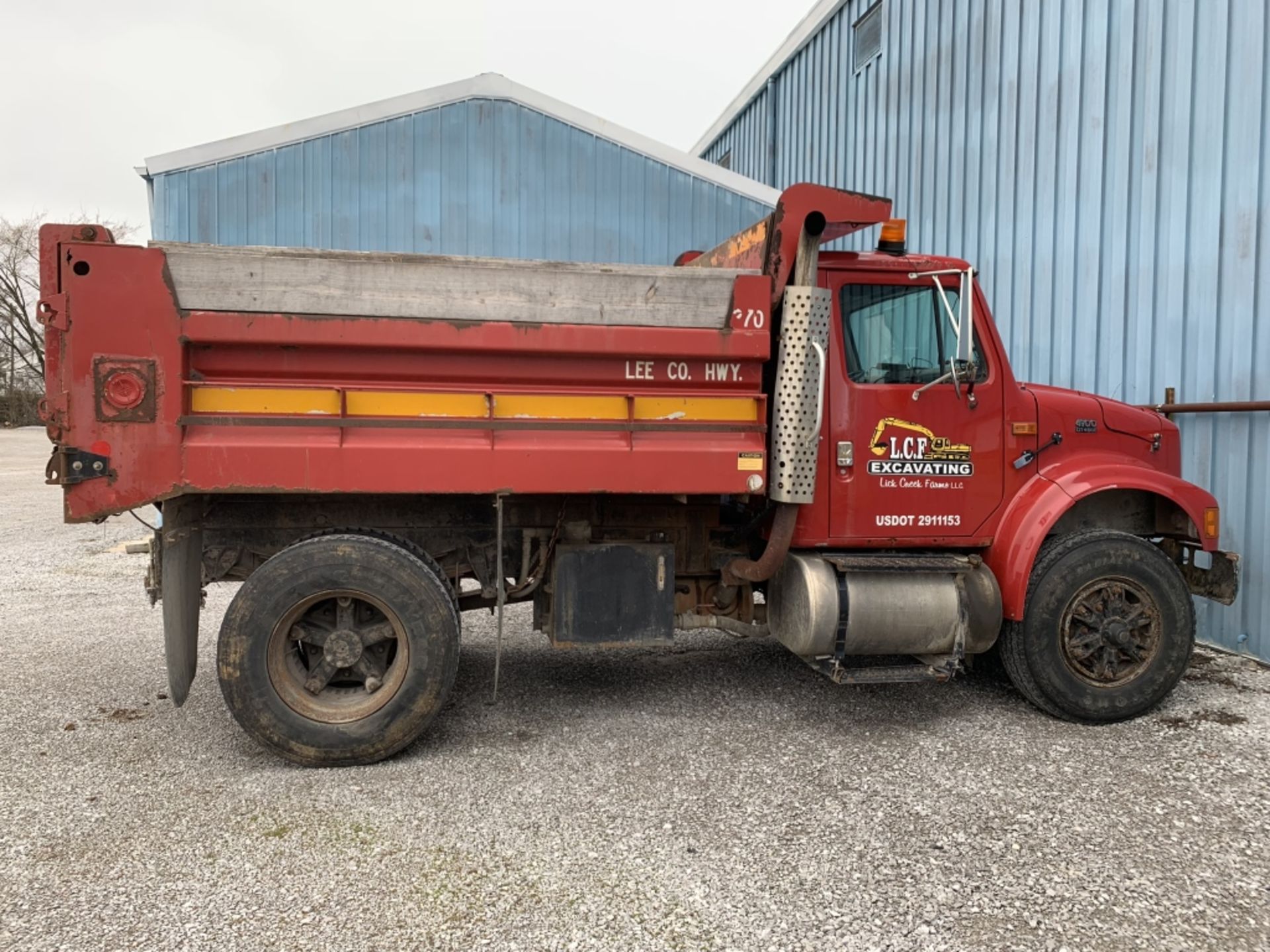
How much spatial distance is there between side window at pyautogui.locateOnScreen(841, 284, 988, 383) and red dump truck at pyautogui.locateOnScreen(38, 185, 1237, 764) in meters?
0.01

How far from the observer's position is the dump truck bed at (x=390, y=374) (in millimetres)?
3498

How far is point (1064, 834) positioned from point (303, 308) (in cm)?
391

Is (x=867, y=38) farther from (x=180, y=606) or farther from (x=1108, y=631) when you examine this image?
(x=180, y=606)

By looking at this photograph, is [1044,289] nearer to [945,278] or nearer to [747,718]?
[945,278]

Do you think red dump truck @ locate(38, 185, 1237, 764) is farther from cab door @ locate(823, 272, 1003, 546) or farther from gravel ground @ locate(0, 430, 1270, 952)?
gravel ground @ locate(0, 430, 1270, 952)

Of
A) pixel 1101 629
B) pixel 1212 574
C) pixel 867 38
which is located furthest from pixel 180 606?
pixel 867 38

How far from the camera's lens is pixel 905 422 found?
4266 millimetres

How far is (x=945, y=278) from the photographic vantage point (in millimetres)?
4332

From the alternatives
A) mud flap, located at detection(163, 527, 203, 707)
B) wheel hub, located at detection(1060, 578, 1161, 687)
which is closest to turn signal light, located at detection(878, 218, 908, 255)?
wheel hub, located at detection(1060, 578, 1161, 687)

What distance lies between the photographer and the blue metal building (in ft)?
27.0

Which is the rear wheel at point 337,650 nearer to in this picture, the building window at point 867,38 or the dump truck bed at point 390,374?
the dump truck bed at point 390,374

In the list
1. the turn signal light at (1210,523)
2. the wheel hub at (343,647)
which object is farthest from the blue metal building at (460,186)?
the turn signal light at (1210,523)

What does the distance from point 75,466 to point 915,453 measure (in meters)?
4.00

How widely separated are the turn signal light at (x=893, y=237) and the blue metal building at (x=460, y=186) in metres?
4.74
